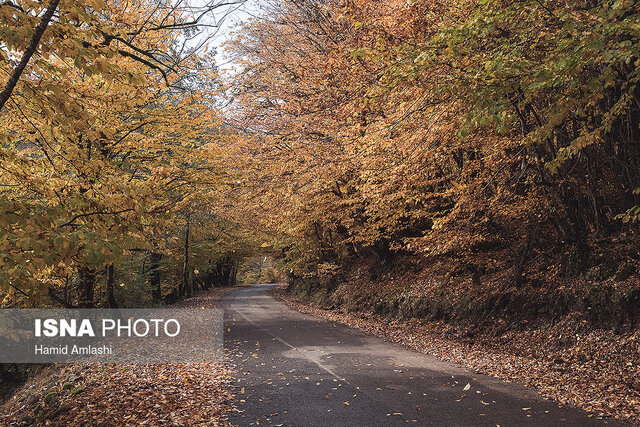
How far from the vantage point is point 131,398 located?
6.50 meters

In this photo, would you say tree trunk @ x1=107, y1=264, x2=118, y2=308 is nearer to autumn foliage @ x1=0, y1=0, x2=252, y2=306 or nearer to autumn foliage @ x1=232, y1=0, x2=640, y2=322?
autumn foliage @ x1=0, y1=0, x2=252, y2=306

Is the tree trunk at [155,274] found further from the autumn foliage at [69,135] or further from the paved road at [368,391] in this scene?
the autumn foliage at [69,135]

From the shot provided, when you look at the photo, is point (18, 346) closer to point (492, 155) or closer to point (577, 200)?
point (492, 155)

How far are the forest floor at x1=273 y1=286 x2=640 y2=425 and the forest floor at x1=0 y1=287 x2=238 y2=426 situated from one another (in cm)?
513

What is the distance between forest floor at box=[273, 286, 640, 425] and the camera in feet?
20.5

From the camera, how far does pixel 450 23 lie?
657 cm

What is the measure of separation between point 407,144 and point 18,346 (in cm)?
1270

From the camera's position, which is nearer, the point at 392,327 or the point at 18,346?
the point at 18,346

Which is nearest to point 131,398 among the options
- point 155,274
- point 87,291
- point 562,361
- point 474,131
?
point 87,291

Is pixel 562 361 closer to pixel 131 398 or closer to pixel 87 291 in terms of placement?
pixel 131 398

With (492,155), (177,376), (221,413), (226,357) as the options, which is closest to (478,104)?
(492,155)
